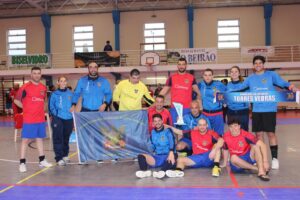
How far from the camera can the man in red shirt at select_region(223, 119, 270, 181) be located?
586 cm

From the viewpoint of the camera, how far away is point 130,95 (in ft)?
25.0

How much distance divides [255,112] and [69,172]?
11.8ft

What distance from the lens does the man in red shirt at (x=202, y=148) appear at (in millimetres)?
6398

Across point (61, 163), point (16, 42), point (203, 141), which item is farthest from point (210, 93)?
point (16, 42)

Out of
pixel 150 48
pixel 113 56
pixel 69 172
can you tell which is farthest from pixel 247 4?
pixel 69 172

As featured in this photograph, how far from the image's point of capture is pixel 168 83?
7734mm

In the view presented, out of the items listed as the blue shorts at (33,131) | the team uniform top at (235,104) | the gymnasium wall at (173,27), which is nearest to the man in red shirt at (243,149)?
the team uniform top at (235,104)

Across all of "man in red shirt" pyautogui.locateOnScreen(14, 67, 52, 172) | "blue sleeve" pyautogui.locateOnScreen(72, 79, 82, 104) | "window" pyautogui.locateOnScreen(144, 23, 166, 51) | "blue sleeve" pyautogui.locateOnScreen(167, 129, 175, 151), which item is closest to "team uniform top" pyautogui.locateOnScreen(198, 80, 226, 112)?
"blue sleeve" pyautogui.locateOnScreen(167, 129, 175, 151)

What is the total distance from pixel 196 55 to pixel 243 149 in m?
17.5

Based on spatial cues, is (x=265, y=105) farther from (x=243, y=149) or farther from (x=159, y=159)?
(x=159, y=159)

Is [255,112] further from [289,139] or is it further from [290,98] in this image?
[289,139]

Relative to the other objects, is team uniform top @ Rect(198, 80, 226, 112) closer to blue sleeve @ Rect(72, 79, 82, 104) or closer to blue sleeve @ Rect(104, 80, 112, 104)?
blue sleeve @ Rect(104, 80, 112, 104)

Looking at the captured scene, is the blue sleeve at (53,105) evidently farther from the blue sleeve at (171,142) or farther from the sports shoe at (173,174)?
the sports shoe at (173,174)

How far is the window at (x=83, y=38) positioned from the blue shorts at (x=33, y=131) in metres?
21.3
